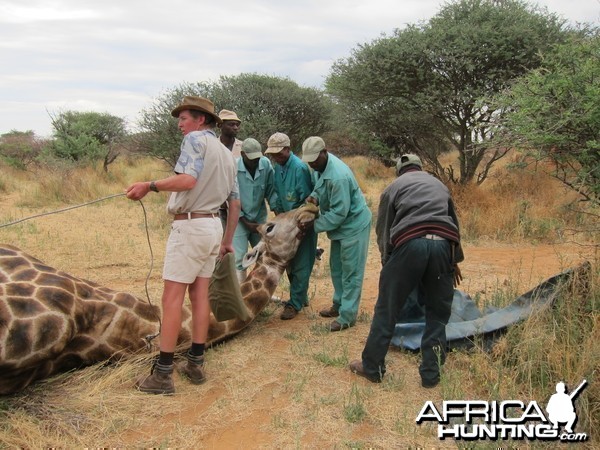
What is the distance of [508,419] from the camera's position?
2857 millimetres

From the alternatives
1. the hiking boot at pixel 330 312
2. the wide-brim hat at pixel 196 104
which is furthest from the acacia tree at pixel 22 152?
the wide-brim hat at pixel 196 104

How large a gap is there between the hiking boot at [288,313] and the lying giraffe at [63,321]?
0.42 m

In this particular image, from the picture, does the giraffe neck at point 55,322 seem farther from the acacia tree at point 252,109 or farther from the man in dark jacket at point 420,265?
the acacia tree at point 252,109

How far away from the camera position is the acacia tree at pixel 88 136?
16.1 meters

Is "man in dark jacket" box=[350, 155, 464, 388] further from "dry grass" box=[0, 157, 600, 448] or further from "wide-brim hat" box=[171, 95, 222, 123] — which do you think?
"wide-brim hat" box=[171, 95, 222, 123]

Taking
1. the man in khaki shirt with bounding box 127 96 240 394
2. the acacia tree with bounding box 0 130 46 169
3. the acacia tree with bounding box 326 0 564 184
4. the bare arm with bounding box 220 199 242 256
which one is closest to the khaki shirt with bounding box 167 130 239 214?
the man in khaki shirt with bounding box 127 96 240 394

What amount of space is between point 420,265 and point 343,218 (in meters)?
1.17

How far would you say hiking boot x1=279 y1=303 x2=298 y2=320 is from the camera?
194 inches

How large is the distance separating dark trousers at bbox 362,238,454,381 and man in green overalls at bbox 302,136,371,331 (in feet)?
3.20

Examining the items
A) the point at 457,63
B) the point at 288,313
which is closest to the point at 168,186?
A: the point at 288,313

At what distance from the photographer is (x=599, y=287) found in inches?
144

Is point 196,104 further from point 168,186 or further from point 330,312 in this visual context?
point 330,312

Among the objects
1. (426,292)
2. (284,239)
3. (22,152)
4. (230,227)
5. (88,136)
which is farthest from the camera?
(22,152)

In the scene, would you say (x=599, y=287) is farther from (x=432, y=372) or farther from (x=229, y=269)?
(x=229, y=269)
